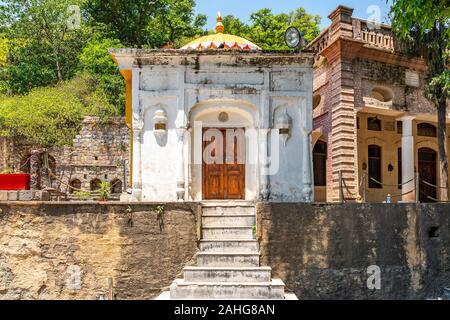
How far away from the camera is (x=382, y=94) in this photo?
17891 mm

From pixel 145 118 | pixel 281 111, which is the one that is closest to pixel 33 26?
pixel 145 118

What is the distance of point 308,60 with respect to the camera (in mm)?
12766

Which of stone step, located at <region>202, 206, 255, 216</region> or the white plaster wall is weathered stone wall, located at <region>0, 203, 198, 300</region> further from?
the white plaster wall

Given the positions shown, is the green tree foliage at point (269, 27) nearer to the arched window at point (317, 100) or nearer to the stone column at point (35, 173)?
the arched window at point (317, 100)

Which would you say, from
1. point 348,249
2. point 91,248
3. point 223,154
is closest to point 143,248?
point 91,248

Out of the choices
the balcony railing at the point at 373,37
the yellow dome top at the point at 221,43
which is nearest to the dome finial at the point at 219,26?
the yellow dome top at the point at 221,43

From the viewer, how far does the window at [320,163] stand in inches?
774

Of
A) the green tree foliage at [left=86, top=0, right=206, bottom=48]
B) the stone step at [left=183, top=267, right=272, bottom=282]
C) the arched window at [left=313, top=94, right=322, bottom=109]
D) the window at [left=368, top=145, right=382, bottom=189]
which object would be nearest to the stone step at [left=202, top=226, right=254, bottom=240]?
the stone step at [left=183, top=267, right=272, bottom=282]

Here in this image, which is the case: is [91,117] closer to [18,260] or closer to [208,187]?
[208,187]

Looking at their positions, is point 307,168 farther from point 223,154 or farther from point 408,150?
point 408,150

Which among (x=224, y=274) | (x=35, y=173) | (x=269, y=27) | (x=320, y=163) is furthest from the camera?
(x=269, y=27)

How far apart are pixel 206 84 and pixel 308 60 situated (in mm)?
3045

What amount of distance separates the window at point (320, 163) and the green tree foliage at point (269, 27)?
1232cm

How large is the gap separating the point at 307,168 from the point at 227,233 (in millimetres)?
3285
